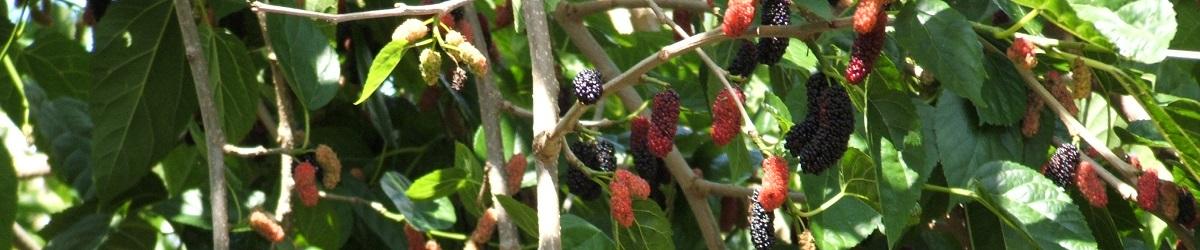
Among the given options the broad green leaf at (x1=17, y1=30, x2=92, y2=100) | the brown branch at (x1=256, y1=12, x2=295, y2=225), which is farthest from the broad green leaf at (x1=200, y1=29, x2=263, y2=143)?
the broad green leaf at (x1=17, y1=30, x2=92, y2=100)

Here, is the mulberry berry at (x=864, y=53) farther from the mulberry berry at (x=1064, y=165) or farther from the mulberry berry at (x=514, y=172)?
the mulberry berry at (x=514, y=172)

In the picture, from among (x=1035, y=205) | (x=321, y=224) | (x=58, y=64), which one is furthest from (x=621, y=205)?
(x=58, y=64)

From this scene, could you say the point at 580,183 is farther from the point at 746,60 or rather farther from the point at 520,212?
the point at 746,60

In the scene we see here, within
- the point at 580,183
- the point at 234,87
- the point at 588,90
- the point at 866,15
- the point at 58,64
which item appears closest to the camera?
the point at 866,15

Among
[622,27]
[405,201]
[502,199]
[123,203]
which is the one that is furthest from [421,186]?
[622,27]

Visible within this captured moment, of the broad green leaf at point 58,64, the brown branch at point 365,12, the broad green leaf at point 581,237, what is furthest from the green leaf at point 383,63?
the broad green leaf at point 58,64

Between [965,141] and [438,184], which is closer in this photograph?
[965,141]

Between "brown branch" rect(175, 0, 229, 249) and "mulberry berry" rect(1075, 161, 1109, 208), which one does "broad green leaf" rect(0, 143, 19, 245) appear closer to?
"brown branch" rect(175, 0, 229, 249)
